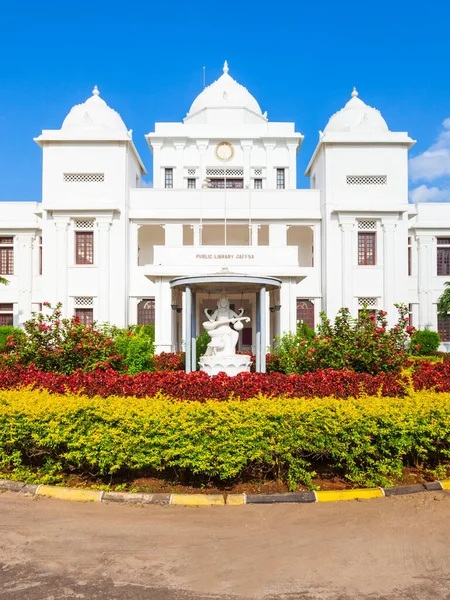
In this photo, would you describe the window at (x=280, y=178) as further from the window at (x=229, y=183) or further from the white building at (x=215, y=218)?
the white building at (x=215, y=218)

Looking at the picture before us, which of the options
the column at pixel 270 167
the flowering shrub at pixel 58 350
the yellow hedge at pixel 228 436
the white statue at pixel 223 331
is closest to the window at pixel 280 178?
the column at pixel 270 167

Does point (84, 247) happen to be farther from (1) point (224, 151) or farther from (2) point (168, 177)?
(1) point (224, 151)

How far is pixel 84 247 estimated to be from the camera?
2081 cm

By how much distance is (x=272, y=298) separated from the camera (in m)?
16.4

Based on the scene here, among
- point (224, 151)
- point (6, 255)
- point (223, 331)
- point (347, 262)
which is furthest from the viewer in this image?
point (6, 255)

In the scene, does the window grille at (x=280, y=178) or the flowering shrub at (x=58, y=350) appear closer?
the flowering shrub at (x=58, y=350)

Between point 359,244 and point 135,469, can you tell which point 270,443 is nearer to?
point 135,469

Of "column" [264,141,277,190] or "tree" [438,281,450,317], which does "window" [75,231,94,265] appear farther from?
"tree" [438,281,450,317]

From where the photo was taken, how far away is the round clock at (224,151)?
23719 millimetres

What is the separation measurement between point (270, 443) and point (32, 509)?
2209mm

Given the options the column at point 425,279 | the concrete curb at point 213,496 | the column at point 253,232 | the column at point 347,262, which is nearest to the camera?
the concrete curb at point 213,496

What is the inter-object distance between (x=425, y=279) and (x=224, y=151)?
1164cm

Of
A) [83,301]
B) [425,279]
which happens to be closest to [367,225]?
[425,279]

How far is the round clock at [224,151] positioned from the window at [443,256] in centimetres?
1118
